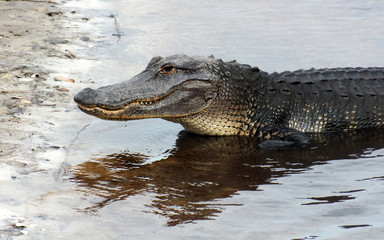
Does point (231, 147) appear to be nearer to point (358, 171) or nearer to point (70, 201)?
point (358, 171)

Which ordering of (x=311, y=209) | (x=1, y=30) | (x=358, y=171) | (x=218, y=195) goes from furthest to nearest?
1. (x=1, y=30)
2. (x=358, y=171)
3. (x=218, y=195)
4. (x=311, y=209)

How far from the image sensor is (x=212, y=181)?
5.21 meters

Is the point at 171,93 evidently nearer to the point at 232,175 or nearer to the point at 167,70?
the point at 167,70

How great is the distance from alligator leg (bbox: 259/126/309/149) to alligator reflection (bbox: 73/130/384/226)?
13 cm

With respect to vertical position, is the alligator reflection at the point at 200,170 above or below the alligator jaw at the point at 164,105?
below

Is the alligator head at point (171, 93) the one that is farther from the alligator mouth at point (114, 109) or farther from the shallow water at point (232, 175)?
the shallow water at point (232, 175)

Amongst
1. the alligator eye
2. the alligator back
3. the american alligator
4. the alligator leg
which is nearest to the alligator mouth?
the american alligator

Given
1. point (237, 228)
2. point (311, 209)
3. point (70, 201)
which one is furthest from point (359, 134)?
point (70, 201)

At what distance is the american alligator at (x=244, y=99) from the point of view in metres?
6.20

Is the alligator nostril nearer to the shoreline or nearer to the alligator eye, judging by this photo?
the shoreline

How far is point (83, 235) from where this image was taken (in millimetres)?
4082

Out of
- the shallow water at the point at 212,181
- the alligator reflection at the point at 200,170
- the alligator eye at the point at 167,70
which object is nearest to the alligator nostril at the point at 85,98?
the shallow water at the point at 212,181

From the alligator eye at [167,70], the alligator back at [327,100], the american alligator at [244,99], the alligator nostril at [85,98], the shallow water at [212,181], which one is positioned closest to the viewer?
the shallow water at [212,181]

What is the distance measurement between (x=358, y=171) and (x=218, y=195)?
127 cm
